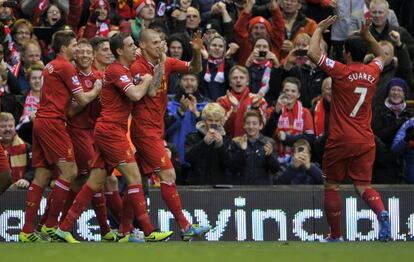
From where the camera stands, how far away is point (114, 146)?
48.4ft

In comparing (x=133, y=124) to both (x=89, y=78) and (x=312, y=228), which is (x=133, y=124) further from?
(x=312, y=228)

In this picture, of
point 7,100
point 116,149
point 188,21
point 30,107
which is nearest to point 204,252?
point 116,149

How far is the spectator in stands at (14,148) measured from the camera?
56.6ft

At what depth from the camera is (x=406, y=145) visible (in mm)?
17188

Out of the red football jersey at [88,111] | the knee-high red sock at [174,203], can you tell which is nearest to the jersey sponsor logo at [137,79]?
the red football jersey at [88,111]

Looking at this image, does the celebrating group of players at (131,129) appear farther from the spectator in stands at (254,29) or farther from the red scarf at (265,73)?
the spectator in stands at (254,29)

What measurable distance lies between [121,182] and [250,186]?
1.55 meters

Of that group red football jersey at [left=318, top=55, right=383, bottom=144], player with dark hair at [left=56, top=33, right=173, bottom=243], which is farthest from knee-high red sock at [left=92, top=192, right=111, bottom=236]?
red football jersey at [left=318, top=55, right=383, bottom=144]

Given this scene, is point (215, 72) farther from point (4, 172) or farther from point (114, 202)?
point (4, 172)

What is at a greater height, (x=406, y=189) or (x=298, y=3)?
(x=298, y=3)

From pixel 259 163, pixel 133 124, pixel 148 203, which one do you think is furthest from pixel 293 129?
pixel 133 124

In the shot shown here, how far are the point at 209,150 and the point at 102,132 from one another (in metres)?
2.82

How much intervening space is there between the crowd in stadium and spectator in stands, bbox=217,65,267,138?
2 cm

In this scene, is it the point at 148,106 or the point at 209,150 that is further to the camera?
the point at 209,150
